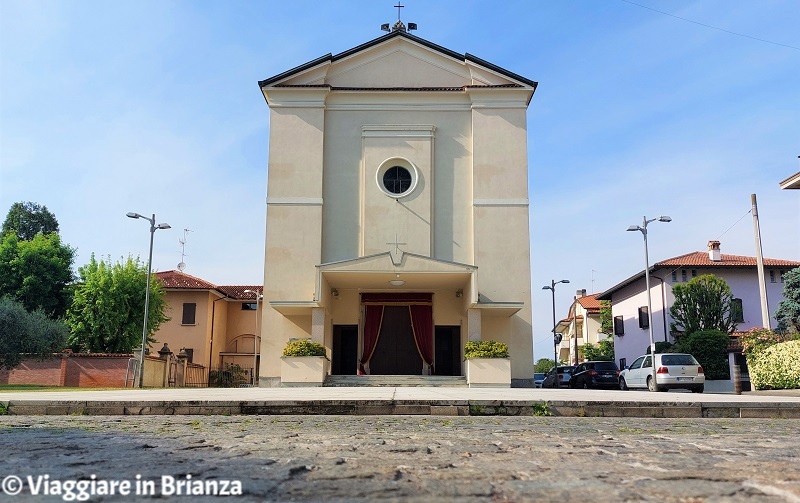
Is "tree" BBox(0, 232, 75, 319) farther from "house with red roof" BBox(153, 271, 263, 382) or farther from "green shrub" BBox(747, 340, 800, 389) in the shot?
"green shrub" BBox(747, 340, 800, 389)

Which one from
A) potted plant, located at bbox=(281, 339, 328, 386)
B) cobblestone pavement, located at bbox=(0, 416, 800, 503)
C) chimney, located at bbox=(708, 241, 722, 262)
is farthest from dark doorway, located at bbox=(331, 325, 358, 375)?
chimney, located at bbox=(708, 241, 722, 262)

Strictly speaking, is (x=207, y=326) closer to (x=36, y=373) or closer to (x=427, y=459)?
(x=36, y=373)

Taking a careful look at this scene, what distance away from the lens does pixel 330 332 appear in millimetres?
24703

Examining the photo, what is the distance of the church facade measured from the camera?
24312 millimetres

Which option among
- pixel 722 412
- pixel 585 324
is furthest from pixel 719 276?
pixel 722 412

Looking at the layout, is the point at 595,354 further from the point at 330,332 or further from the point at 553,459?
the point at 553,459

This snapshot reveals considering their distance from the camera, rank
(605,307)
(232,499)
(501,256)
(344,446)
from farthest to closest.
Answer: (605,307) < (501,256) < (344,446) < (232,499)

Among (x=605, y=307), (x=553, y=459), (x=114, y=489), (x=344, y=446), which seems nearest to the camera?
(x=114, y=489)

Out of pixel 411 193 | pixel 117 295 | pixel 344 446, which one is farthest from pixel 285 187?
pixel 344 446

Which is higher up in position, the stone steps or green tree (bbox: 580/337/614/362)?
green tree (bbox: 580/337/614/362)

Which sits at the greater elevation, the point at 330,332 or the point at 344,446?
the point at 330,332

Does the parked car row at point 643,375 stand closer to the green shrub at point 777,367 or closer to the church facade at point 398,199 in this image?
the green shrub at point 777,367

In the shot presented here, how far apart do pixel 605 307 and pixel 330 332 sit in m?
40.3

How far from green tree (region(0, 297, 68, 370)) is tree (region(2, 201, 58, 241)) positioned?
32232 mm
